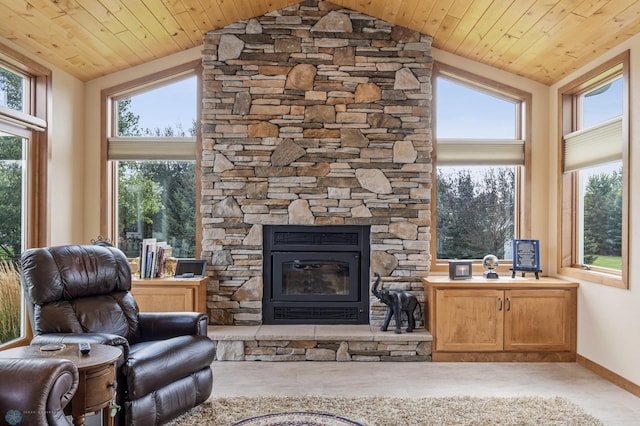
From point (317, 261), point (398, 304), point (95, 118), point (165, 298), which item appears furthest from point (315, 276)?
point (95, 118)

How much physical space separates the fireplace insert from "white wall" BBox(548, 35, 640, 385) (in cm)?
189

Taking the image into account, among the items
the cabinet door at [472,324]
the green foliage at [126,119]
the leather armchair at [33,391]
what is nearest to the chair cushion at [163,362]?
the leather armchair at [33,391]

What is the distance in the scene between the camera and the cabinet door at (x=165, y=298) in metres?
4.82

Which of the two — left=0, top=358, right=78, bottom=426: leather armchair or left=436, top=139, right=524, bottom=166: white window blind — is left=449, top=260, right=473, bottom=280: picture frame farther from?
left=0, top=358, right=78, bottom=426: leather armchair

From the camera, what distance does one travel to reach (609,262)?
14.8 feet

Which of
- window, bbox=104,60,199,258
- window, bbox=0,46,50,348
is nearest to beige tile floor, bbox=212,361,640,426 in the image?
window, bbox=104,60,199,258

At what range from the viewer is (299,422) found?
10.8 ft

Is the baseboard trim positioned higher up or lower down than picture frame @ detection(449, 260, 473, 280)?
lower down

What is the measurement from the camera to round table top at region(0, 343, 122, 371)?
8.05 ft

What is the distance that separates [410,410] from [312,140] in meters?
2.63

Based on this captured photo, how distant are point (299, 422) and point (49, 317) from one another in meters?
1.58

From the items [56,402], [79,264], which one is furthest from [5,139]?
[56,402]

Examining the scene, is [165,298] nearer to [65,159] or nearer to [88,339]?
[65,159]

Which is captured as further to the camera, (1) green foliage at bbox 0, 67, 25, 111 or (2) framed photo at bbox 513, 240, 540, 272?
(2) framed photo at bbox 513, 240, 540, 272
